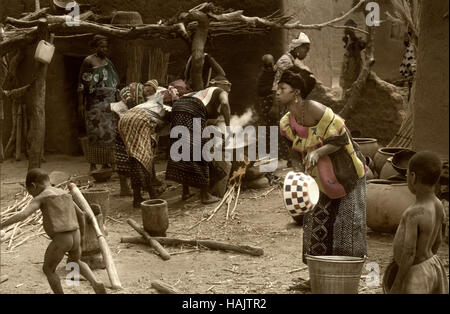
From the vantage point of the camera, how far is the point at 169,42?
36.4 ft

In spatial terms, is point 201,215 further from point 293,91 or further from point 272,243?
point 293,91

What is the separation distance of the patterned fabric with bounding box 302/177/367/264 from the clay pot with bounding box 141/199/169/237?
224cm

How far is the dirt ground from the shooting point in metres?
5.15

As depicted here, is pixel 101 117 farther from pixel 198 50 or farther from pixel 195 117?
pixel 195 117

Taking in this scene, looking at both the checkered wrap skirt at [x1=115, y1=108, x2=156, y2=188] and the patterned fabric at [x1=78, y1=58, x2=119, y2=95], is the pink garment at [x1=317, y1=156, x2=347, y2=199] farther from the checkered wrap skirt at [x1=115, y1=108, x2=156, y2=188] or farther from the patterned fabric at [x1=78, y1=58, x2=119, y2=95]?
the patterned fabric at [x1=78, y1=58, x2=119, y2=95]

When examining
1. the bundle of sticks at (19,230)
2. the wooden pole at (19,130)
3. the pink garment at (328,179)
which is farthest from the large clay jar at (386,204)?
the wooden pole at (19,130)

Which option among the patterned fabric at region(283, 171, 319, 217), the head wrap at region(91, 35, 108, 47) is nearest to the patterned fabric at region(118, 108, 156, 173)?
the head wrap at region(91, 35, 108, 47)

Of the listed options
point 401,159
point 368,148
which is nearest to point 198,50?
point 368,148

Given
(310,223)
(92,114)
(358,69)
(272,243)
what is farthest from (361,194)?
(358,69)

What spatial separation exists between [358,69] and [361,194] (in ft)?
26.2

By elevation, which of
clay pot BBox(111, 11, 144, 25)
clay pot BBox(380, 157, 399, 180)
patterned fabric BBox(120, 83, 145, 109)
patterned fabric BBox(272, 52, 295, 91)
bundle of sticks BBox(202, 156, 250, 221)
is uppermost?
clay pot BBox(111, 11, 144, 25)

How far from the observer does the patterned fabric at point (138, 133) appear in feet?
25.2

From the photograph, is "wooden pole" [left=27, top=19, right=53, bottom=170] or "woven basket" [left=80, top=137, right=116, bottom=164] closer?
"wooden pole" [left=27, top=19, right=53, bottom=170]

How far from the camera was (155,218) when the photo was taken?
6484 mm
